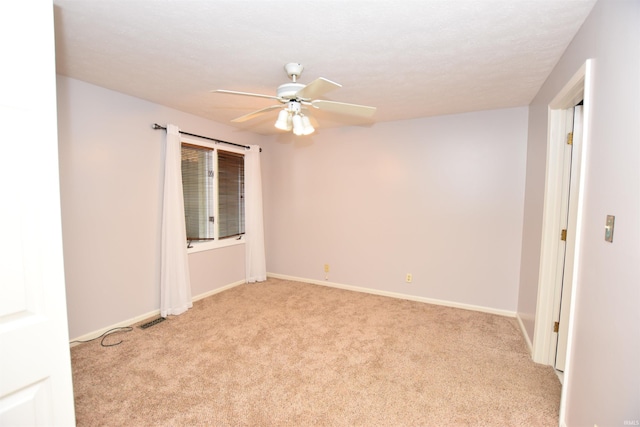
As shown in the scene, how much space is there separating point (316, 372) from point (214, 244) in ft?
7.97

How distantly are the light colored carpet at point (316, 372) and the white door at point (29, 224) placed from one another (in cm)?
110

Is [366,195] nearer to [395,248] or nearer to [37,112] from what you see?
[395,248]

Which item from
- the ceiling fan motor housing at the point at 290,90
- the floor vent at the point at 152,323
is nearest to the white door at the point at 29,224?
the ceiling fan motor housing at the point at 290,90

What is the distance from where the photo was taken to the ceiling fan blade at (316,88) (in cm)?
167

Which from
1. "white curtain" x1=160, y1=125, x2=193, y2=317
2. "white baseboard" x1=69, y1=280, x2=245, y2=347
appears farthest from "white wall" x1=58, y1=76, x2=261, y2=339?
"white curtain" x1=160, y1=125, x2=193, y2=317

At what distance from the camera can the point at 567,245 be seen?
227cm

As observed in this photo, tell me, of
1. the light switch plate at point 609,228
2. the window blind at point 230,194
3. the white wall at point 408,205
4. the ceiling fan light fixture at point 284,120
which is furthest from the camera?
the window blind at point 230,194

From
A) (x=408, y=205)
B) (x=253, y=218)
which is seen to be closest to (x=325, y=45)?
(x=408, y=205)

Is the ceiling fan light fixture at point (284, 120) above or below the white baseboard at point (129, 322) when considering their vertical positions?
above

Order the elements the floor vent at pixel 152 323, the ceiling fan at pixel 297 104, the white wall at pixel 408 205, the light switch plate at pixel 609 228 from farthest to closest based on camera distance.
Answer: the white wall at pixel 408 205 < the floor vent at pixel 152 323 < the ceiling fan at pixel 297 104 < the light switch plate at pixel 609 228

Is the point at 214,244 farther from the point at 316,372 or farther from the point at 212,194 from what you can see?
the point at 316,372

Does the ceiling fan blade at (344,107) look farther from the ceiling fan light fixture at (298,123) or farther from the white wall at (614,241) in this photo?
the white wall at (614,241)

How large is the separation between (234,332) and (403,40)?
9.67 feet

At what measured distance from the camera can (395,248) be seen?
402 centimetres
